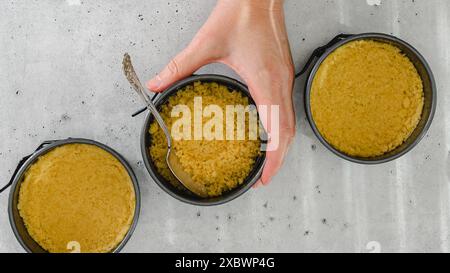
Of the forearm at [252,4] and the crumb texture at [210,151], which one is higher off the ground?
the forearm at [252,4]

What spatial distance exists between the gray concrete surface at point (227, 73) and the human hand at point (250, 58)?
11 cm

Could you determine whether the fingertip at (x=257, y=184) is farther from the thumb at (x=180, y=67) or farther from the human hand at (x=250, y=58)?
the thumb at (x=180, y=67)

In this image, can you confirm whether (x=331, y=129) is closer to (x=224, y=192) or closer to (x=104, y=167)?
(x=224, y=192)

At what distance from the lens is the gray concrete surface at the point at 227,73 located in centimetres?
114

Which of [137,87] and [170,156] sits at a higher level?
[137,87]

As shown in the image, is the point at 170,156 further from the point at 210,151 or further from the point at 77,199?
the point at 77,199

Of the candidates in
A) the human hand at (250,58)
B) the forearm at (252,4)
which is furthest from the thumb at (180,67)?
the forearm at (252,4)

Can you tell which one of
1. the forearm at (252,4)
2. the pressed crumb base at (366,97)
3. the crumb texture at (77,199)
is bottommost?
the crumb texture at (77,199)

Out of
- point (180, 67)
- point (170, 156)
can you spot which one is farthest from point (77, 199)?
point (180, 67)

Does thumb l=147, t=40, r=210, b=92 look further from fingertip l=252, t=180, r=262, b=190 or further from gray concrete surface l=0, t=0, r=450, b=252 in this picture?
fingertip l=252, t=180, r=262, b=190

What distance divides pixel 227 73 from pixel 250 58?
123mm

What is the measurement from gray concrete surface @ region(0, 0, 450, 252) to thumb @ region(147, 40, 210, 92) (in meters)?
0.13

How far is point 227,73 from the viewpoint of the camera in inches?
44.9

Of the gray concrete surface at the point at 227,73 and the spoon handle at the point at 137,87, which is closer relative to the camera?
the spoon handle at the point at 137,87
